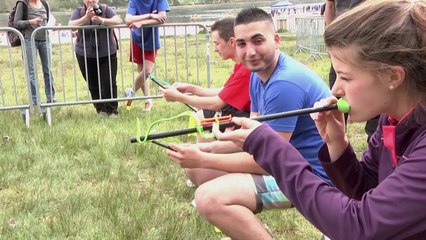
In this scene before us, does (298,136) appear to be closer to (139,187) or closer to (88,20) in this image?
(139,187)

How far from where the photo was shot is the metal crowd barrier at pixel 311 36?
1292cm

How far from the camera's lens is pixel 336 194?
146 cm

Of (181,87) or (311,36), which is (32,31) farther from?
(311,36)

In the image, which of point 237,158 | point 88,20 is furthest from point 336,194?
point 88,20

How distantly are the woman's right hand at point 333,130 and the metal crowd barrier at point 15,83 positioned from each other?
4.58 meters

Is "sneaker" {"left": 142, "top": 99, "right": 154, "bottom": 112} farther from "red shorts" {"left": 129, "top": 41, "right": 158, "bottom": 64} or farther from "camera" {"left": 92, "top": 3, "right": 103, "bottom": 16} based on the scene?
"camera" {"left": 92, "top": 3, "right": 103, "bottom": 16}

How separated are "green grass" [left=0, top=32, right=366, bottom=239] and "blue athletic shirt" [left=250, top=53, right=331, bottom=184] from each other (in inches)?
29.4

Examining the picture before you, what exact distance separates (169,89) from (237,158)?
117 cm

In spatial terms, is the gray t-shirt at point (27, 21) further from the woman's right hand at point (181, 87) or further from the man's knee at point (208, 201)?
the man's knee at point (208, 201)

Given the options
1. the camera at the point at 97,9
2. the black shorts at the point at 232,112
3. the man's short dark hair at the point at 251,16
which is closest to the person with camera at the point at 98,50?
the camera at the point at 97,9

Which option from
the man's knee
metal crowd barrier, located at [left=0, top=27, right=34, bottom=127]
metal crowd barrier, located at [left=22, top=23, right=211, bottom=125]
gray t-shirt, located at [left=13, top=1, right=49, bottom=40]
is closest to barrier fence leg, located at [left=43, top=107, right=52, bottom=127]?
metal crowd barrier, located at [left=22, top=23, right=211, bottom=125]

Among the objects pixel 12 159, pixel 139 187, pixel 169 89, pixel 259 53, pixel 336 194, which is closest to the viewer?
pixel 336 194

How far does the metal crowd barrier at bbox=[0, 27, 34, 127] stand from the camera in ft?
19.7

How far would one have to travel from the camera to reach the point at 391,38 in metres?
1.36
